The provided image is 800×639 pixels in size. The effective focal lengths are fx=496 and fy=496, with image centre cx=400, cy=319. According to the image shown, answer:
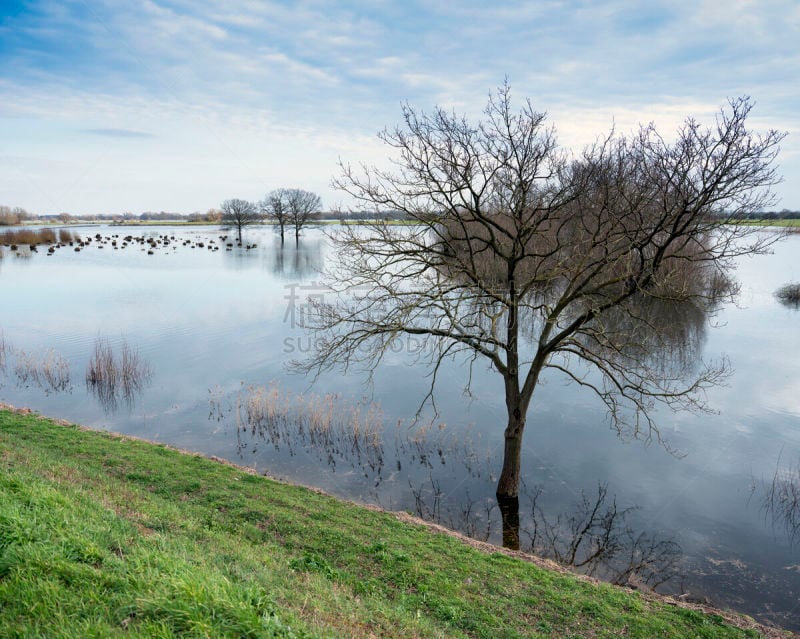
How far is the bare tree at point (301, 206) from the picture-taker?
86.9 metres

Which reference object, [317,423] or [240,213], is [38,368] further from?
[240,213]

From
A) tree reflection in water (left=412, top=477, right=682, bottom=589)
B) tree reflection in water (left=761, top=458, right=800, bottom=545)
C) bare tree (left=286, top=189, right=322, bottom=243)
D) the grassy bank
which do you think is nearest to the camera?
the grassy bank

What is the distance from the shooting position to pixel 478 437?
16.4 metres

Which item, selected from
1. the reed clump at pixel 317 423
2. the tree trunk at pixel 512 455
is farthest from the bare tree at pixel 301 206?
the tree trunk at pixel 512 455

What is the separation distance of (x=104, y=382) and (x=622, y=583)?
18.9 m

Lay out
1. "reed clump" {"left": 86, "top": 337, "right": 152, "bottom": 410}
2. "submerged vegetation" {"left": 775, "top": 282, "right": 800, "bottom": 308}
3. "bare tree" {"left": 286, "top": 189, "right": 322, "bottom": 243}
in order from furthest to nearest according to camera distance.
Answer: "bare tree" {"left": 286, "top": 189, "right": 322, "bottom": 243}, "submerged vegetation" {"left": 775, "top": 282, "right": 800, "bottom": 308}, "reed clump" {"left": 86, "top": 337, "right": 152, "bottom": 410}

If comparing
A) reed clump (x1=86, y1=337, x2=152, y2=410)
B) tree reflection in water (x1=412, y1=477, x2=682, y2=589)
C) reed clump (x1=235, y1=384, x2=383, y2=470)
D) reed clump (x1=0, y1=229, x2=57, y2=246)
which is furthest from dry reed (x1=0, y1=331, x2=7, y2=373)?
reed clump (x1=0, y1=229, x2=57, y2=246)

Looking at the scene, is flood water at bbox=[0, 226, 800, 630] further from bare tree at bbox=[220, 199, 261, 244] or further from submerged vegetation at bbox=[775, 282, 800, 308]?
bare tree at bbox=[220, 199, 261, 244]

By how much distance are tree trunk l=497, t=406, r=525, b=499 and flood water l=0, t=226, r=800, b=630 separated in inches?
17.9

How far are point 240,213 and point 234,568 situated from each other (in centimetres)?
9801

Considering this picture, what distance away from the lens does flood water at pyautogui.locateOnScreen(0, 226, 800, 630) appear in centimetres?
1119

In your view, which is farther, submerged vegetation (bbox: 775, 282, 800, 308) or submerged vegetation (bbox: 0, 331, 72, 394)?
submerged vegetation (bbox: 775, 282, 800, 308)

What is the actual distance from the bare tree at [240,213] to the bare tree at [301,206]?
406 inches

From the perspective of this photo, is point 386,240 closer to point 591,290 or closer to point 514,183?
point 514,183
